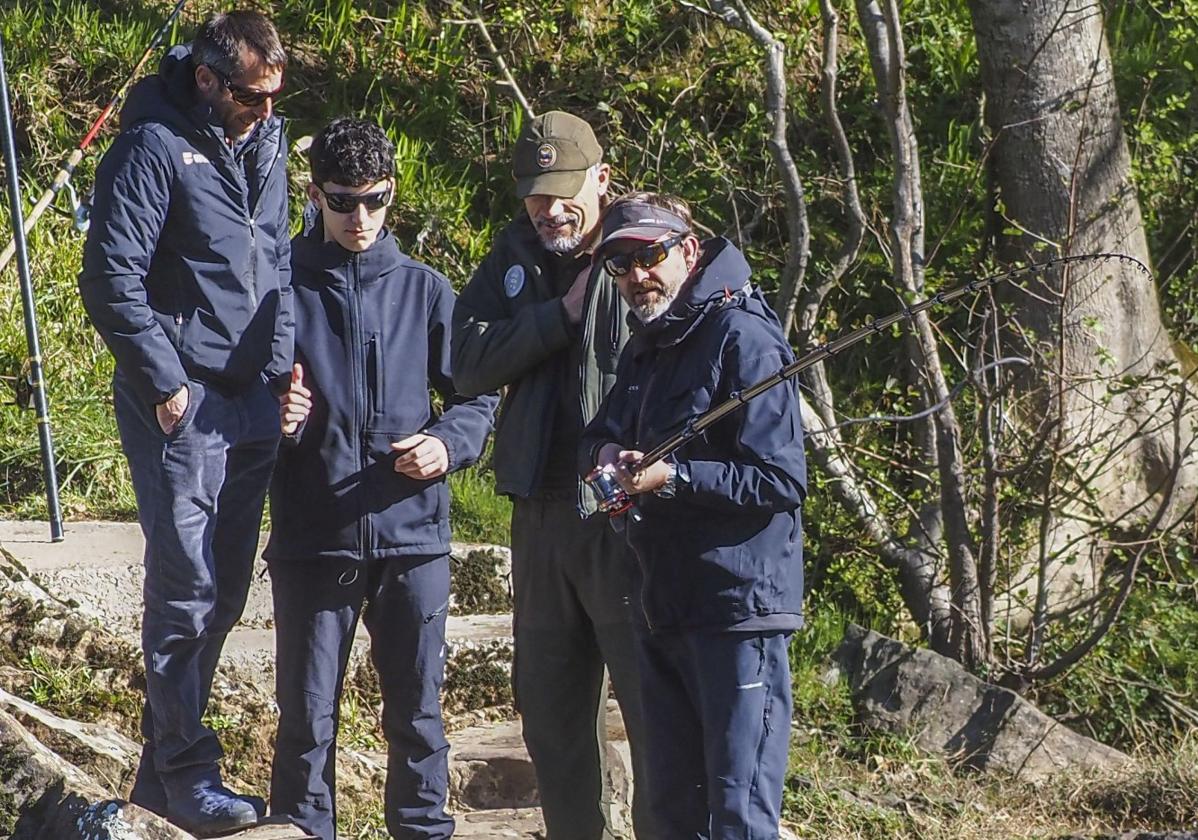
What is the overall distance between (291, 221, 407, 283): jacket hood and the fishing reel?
1.07m

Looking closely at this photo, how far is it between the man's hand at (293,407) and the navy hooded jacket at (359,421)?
5 cm

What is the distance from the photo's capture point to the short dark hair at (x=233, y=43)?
386 cm

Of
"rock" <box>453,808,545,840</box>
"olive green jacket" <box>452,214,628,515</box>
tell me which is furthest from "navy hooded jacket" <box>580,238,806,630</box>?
"rock" <box>453,808,545,840</box>

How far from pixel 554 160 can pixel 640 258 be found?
0.59 m

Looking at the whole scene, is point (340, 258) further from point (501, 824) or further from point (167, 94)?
point (501, 824)

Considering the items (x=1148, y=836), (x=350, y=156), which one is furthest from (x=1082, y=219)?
(x=350, y=156)

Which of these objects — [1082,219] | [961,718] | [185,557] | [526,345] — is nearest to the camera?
[185,557]

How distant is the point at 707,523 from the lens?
11.7 feet

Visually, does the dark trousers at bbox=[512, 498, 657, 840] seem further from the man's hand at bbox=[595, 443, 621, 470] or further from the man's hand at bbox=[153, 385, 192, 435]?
the man's hand at bbox=[153, 385, 192, 435]

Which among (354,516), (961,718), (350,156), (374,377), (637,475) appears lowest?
(961,718)

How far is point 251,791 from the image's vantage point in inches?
201

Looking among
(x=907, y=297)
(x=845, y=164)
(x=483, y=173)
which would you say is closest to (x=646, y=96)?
(x=483, y=173)

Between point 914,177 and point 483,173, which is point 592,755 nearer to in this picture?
point 914,177

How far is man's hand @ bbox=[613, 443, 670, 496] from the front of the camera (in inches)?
135
